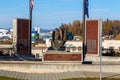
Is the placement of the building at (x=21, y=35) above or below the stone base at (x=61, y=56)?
above

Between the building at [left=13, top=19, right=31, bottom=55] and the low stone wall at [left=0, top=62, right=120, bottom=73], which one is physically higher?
the building at [left=13, top=19, right=31, bottom=55]

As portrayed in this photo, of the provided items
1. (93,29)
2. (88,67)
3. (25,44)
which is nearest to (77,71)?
(88,67)

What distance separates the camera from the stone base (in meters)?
26.2

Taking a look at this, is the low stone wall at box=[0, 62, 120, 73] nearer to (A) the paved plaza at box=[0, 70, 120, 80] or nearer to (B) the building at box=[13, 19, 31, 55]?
(A) the paved plaza at box=[0, 70, 120, 80]

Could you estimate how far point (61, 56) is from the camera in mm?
26312

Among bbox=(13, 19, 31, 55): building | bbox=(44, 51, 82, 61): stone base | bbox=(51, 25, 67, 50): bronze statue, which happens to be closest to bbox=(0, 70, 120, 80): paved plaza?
bbox=(44, 51, 82, 61): stone base

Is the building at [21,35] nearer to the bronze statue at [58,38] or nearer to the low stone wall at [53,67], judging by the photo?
the bronze statue at [58,38]

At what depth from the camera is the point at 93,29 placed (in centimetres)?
3497

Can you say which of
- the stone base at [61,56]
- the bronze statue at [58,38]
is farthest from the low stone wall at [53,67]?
the bronze statue at [58,38]

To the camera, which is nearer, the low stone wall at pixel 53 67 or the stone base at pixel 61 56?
the low stone wall at pixel 53 67

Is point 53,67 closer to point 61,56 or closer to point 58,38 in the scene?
point 61,56

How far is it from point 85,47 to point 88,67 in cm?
1100

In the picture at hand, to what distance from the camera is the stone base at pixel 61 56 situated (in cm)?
2617

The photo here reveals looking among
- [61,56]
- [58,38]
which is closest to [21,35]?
[58,38]
